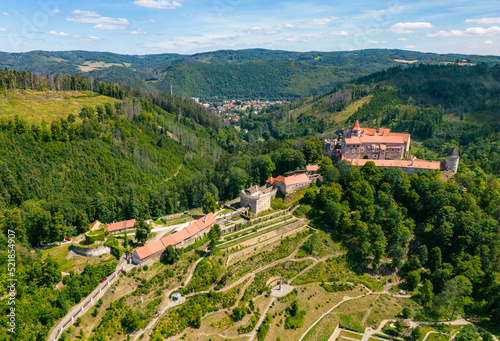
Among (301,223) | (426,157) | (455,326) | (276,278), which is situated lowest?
(455,326)

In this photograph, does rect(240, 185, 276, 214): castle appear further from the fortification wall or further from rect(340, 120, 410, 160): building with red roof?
the fortification wall

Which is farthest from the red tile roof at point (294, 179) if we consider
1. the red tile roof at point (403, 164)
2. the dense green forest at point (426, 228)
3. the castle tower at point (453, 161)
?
the castle tower at point (453, 161)

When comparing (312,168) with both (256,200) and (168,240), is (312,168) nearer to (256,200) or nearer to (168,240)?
(256,200)

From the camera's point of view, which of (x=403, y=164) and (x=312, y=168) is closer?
(x=403, y=164)

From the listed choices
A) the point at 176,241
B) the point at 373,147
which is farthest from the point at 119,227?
the point at 373,147

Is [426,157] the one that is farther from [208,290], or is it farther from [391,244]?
[208,290]

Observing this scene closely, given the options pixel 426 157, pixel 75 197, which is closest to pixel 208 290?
pixel 75 197

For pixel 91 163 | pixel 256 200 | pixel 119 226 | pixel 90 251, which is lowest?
pixel 119 226
